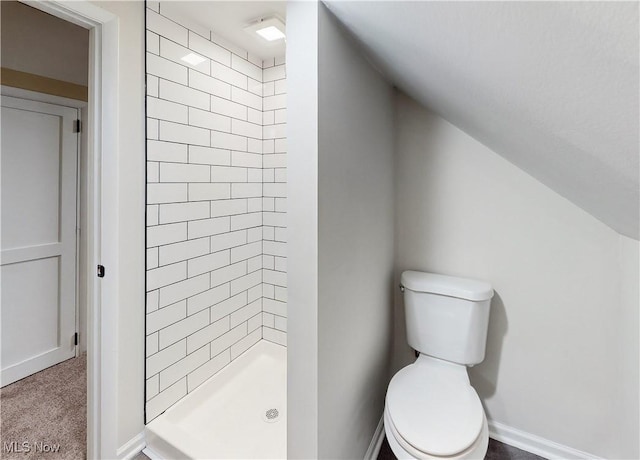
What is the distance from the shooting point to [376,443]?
1600 millimetres

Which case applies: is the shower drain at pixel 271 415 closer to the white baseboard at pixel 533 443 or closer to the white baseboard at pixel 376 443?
the white baseboard at pixel 376 443

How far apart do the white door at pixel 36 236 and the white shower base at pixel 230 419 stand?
137 cm

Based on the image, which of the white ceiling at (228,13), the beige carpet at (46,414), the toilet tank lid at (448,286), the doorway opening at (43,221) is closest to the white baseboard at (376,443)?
the toilet tank lid at (448,286)

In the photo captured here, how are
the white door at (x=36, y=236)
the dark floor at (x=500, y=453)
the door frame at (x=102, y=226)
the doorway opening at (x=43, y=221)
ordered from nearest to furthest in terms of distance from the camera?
the door frame at (x=102, y=226)
the dark floor at (x=500, y=453)
the doorway opening at (x=43, y=221)
the white door at (x=36, y=236)

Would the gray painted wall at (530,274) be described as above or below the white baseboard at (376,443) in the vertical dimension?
above

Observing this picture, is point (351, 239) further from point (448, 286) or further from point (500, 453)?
point (500, 453)

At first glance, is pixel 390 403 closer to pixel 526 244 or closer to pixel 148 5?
pixel 526 244

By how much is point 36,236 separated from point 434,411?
2.75m

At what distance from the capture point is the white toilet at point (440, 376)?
1119 mm

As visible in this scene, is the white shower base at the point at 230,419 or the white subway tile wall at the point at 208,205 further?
the white subway tile wall at the point at 208,205

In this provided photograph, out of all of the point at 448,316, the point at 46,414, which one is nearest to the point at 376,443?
the point at 448,316

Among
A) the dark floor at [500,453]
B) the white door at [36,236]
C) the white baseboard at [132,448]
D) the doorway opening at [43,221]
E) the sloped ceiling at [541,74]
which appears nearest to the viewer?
the sloped ceiling at [541,74]

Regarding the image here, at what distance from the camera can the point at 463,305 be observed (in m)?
1.51

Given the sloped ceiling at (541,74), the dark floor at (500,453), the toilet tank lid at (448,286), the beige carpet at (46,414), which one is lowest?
the dark floor at (500,453)
